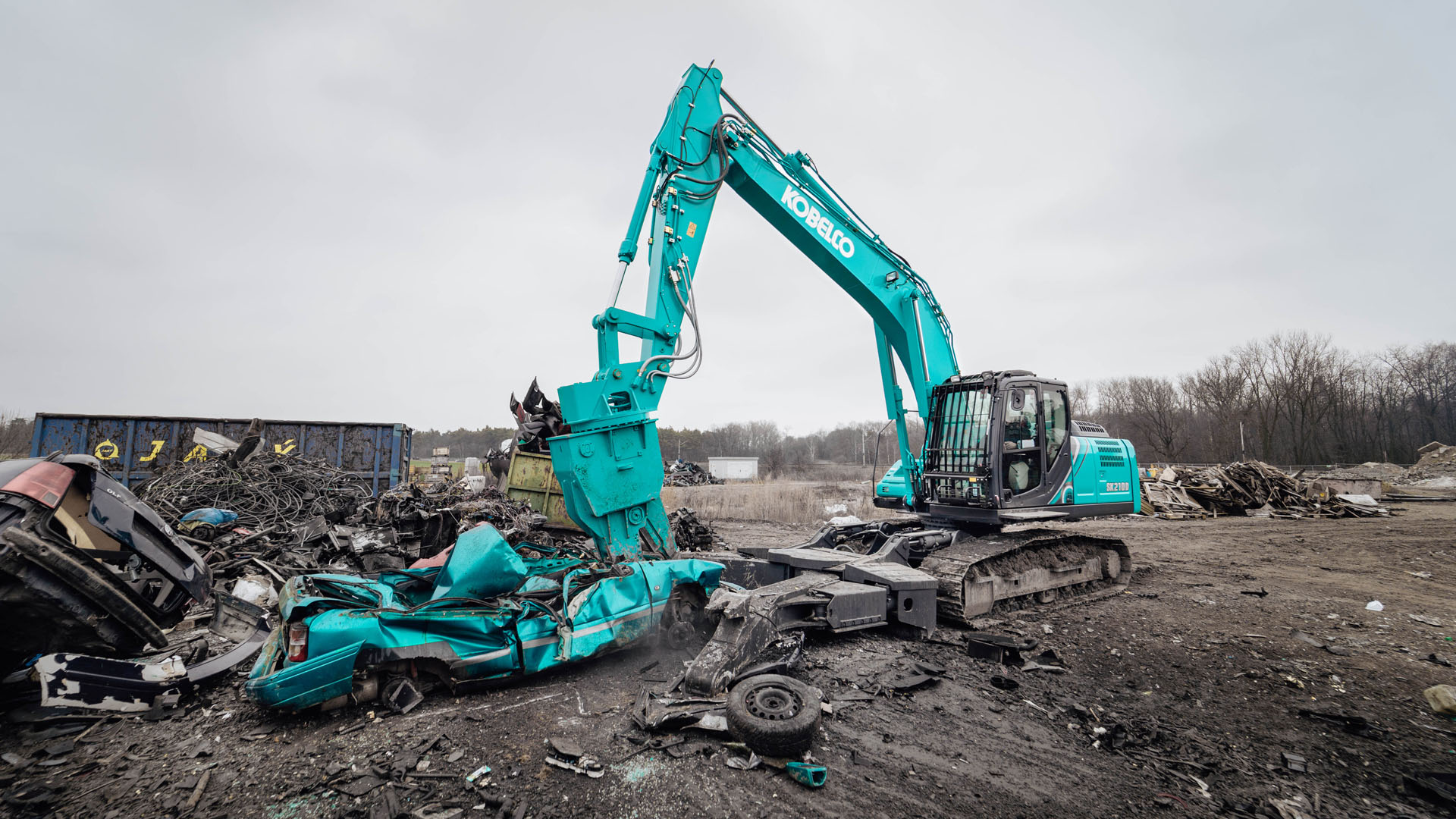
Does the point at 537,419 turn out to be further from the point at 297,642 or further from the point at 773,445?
the point at 773,445

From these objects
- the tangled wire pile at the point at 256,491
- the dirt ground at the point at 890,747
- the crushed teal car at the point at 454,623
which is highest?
the tangled wire pile at the point at 256,491

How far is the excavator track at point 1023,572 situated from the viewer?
6230 mm

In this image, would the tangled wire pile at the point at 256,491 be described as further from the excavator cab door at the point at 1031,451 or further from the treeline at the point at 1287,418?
the treeline at the point at 1287,418

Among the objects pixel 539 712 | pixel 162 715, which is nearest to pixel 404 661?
pixel 539 712

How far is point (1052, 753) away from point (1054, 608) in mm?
4086

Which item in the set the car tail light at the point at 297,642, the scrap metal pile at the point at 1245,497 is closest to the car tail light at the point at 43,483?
the car tail light at the point at 297,642

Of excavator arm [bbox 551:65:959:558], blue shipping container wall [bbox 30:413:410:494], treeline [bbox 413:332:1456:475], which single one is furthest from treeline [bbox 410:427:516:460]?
excavator arm [bbox 551:65:959:558]

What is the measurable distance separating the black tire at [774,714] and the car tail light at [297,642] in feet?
7.84

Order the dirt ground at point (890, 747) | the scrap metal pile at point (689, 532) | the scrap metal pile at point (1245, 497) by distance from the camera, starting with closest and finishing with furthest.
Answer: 1. the dirt ground at point (890, 747)
2. the scrap metal pile at point (689, 532)
3. the scrap metal pile at point (1245, 497)

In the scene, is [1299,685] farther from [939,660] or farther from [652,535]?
[652,535]

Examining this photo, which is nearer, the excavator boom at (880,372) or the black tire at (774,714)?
the black tire at (774,714)

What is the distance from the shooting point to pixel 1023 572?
7035mm

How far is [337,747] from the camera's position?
10.6ft

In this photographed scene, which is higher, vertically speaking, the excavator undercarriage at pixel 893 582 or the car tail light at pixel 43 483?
the car tail light at pixel 43 483
